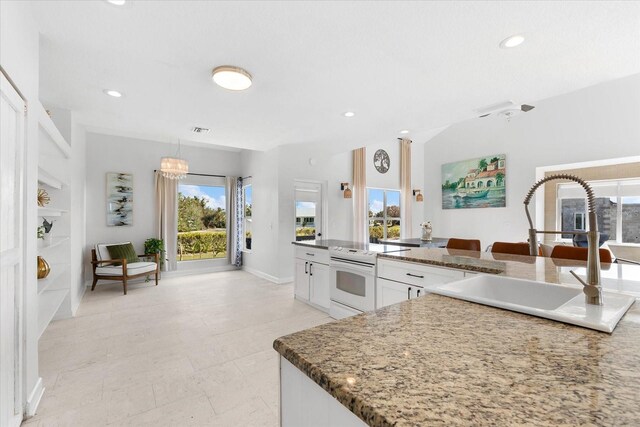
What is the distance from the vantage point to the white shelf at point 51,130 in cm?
222

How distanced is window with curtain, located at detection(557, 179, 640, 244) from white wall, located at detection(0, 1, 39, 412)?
715 cm

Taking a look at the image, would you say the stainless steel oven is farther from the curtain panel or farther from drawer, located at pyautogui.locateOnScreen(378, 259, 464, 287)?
the curtain panel

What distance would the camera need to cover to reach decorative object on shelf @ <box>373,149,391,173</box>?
729 centimetres

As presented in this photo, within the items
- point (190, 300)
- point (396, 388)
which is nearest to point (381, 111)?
point (396, 388)

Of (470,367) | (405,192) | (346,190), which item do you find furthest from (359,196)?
(470,367)

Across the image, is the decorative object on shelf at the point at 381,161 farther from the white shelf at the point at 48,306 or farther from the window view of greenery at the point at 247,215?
the white shelf at the point at 48,306

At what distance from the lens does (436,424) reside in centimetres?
49

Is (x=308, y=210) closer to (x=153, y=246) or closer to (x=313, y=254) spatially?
(x=313, y=254)

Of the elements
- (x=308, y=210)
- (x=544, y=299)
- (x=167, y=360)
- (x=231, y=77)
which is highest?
(x=231, y=77)

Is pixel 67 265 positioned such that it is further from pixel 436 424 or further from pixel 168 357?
pixel 436 424

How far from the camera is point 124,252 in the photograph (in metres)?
5.16

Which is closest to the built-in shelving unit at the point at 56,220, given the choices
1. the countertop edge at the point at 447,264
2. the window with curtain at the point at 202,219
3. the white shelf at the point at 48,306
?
the white shelf at the point at 48,306

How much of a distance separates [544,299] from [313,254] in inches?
110

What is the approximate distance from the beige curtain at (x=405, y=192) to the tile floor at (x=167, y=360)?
4.41 meters
